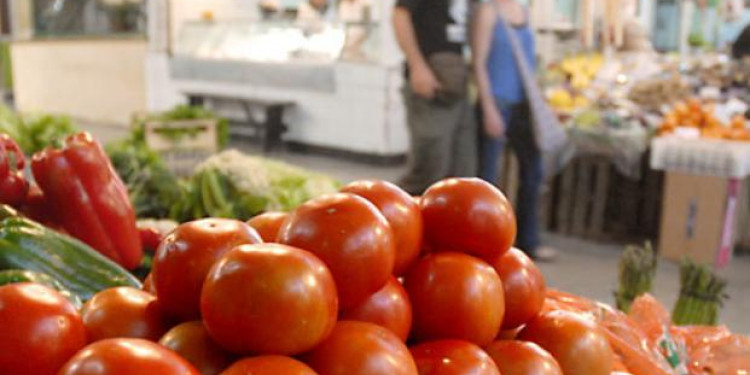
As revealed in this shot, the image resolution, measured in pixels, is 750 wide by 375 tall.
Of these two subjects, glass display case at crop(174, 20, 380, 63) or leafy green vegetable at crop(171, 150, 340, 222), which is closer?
leafy green vegetable at crop(171, 150, 340, 222)

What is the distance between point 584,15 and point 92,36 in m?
8.58

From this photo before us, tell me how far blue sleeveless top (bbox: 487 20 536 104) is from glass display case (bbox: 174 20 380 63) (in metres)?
4.40

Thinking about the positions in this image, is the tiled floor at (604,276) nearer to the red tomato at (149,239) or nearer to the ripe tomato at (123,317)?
the red tomato at (149,239)

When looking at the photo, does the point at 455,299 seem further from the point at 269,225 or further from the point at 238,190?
the point at 238,190

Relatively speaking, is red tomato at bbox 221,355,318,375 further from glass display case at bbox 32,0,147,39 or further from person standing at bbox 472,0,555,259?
glass display case at bbox 32,0,147,39

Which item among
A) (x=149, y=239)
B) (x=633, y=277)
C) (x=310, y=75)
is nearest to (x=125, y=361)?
(x=149, y=239)

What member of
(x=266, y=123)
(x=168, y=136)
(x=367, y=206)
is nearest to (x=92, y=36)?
(x=266, y=123)

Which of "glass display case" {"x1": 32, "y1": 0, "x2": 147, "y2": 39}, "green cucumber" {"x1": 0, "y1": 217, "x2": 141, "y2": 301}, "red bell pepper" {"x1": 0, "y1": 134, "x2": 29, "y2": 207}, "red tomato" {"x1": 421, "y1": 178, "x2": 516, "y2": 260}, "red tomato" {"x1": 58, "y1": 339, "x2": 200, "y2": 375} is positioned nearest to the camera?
"red tomato" {"x1": 58, "y1": 339, "x2": 200, "y2": 375}

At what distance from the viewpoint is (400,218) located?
1119 mm

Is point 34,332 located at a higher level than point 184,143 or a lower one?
higher

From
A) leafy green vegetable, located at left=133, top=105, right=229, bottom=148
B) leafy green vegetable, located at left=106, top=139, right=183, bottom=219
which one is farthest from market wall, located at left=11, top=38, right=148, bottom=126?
leafy green vegetable, located at left=106, top=139, right=183, bottom=219

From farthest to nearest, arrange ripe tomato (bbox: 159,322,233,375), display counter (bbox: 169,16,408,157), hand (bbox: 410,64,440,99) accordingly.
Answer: display counter (bbox: 169,16,408,157) → hand (bbox: 410,64,440,99) → ripe tomato (bbox: 159,322,233,375)

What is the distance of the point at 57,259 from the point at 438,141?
3.37 metres

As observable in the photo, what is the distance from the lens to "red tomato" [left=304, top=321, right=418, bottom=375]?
92 cm
